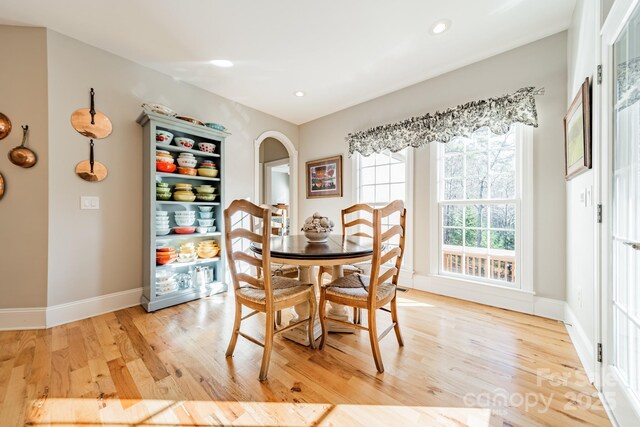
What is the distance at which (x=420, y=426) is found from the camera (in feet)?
3.87

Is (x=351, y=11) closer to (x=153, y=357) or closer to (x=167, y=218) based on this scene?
(x=167, y=218)

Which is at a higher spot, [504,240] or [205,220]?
[205,220]

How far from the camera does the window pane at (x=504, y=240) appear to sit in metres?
2.58

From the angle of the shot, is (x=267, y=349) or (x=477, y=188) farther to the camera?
(x=477, y=188)

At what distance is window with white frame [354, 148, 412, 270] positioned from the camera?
10.7 ft

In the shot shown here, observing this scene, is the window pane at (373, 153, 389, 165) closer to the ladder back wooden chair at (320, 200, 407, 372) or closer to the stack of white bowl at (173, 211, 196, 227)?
the ladder back wooden chair at (320, 200, 407, 372)

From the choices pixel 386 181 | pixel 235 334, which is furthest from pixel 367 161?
pixel 235 334

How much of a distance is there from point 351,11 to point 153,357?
3.00 m

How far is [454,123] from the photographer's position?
2.74 meters

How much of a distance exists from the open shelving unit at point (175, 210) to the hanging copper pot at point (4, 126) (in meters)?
0.93

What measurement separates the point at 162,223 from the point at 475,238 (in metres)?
3.44

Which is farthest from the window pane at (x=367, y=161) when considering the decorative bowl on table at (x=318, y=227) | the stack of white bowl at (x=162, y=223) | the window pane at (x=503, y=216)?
the stack of white bowl at (x=162, y=223)

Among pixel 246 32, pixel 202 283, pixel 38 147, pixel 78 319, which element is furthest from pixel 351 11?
pixel 78 319

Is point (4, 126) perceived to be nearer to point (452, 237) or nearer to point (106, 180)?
point (106, 180)
